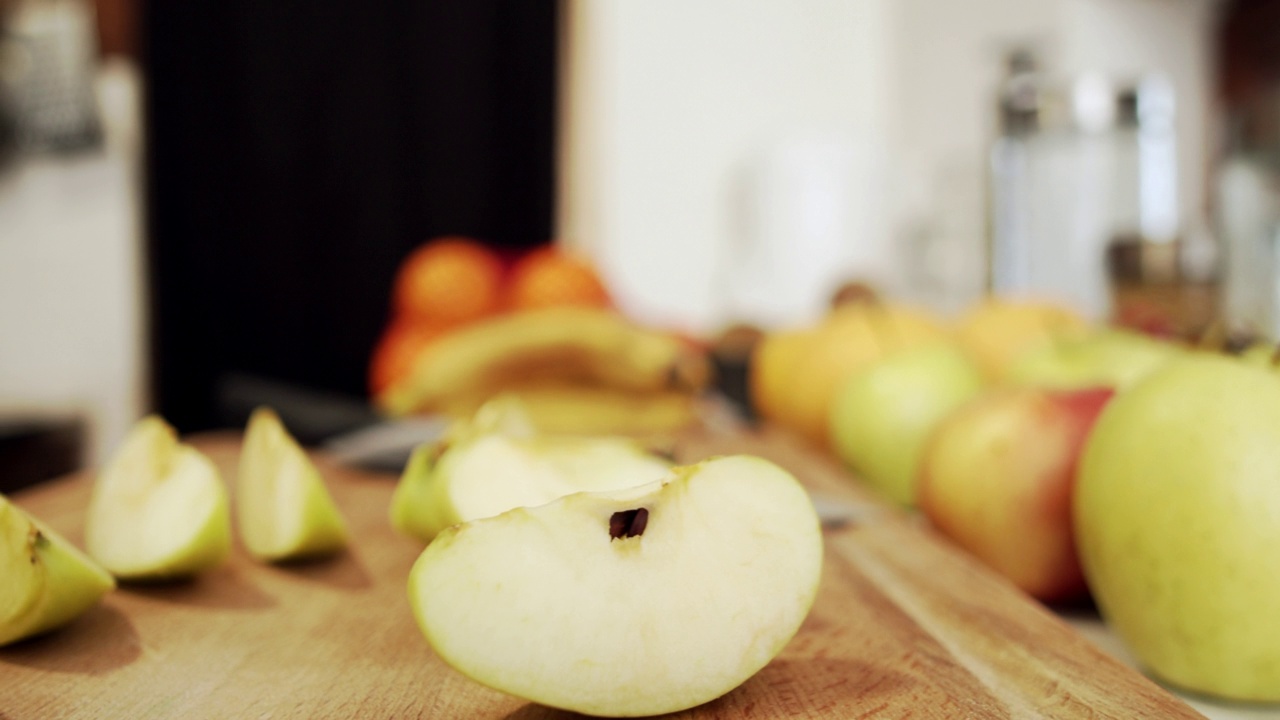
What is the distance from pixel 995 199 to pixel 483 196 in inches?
48.3

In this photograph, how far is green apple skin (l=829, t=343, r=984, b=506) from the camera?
0.59m

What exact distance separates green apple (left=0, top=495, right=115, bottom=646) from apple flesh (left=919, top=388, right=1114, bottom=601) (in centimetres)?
38

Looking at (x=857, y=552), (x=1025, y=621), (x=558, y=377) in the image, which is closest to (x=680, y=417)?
(x=558, y=377)

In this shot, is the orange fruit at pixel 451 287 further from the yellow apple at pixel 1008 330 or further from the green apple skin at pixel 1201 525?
the green apple skin at pixel 1201 525

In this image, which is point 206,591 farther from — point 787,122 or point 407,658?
point 787,122

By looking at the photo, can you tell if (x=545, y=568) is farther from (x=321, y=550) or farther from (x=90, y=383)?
(x=90, y=383)

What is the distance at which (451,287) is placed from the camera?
105 centimetres

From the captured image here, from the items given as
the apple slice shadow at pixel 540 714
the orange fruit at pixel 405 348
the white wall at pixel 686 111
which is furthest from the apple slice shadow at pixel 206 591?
the white wall at pixel 686 111

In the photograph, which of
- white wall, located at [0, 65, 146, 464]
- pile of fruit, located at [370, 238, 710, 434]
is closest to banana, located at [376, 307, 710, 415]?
pile of fruit, located at [370, 238, 710, 434]

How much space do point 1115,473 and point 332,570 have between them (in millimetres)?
342

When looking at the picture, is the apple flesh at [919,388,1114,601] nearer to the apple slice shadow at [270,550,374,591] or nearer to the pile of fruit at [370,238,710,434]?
the apple slice shadow at [270,550,374,591]

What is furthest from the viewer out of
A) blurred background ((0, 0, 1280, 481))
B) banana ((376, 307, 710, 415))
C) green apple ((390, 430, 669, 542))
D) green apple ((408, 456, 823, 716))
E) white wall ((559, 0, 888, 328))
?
white wall ((559, 0, 888, 328))

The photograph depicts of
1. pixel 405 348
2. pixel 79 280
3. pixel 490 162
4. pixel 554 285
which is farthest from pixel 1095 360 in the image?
pixel 79 280

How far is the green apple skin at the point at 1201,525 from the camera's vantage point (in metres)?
Answer: 0.29
